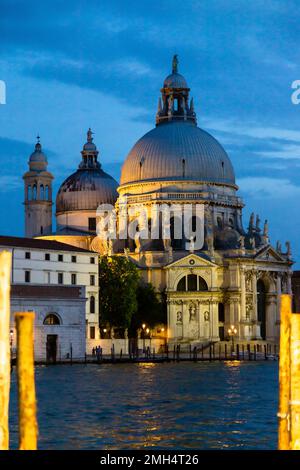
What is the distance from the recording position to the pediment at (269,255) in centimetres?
10101

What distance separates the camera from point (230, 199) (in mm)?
106562

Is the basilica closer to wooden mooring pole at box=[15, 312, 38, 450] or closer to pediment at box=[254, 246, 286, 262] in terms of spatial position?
pediment at box=[254, 246, 286, 262]

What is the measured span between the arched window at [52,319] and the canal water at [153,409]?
651cm

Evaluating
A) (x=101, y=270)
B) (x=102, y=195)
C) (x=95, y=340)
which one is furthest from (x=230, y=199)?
(x=95, y=340)

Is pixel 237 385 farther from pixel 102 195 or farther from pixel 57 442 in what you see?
pixel 102 195

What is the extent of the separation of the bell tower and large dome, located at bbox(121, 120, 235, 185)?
27.6 feet

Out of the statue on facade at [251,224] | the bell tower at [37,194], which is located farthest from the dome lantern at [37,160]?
the statue on facade at [251,224]

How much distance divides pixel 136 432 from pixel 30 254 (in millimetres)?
40460

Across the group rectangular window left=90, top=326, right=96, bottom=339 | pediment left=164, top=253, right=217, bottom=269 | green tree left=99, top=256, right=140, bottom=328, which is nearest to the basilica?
pediment left=164, top=253, right=217, bottom=269

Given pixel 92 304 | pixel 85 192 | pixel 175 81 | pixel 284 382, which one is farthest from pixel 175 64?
pixel 284 382

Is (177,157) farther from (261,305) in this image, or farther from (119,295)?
(119,295)

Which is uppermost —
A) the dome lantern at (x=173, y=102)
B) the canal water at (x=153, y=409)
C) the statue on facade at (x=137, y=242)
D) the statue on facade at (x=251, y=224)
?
the dome lantern at (x=173, y=102)

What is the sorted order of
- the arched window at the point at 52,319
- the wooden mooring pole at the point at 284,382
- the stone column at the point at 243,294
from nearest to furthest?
the wooden mooring pole at the point at 284,382
the arched window at the point at 52,319
the stone column at the point at 243,294

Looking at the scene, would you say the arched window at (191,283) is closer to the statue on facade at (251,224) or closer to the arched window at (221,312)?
the arched window at (221,312)
